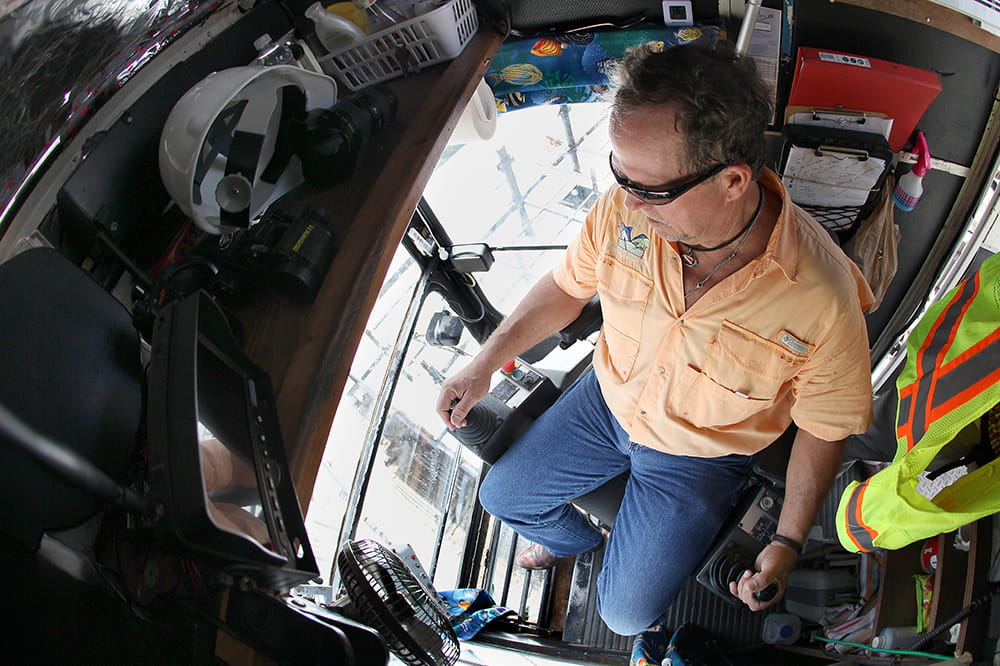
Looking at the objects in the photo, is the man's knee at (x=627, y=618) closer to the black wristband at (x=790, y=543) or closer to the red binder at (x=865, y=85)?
the black wristband at (x=790, y=543)

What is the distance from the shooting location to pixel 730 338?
1.48 m

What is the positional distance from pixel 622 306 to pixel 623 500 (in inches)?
26.8

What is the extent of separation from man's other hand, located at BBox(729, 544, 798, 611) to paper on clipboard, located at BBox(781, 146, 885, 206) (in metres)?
1.18

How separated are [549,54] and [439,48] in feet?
1.79

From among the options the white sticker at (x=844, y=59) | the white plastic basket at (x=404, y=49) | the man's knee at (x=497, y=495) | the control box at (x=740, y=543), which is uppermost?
the white plastic basket at (x=404, y=49)

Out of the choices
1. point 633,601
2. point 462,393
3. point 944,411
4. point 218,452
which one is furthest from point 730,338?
point 218,452

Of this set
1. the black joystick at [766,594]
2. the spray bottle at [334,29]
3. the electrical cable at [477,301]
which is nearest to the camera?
the black joystick at [766,594]

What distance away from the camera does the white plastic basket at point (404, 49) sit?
5.57 feet

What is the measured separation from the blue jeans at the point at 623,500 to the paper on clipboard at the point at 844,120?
107cm

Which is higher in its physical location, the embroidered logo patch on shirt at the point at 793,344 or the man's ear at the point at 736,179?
the man's ear at the point at 736,179

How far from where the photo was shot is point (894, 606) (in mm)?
1557

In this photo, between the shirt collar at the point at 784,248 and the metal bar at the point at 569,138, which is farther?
the metal bar at the point at 569,138

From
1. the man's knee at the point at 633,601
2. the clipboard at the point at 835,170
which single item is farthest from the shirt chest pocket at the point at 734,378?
the clipboard at the point at 835,170

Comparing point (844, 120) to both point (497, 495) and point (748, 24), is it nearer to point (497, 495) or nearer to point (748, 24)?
point (748, 24)
